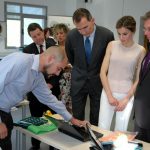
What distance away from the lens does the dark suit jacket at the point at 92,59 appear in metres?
2.54

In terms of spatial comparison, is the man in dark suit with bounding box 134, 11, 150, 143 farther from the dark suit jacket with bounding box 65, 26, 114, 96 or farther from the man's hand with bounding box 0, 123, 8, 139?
the man's hand with bounding box 0, 123, 8, 139

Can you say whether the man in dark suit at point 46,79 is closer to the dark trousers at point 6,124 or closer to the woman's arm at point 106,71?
the woman's arm at point 106,71

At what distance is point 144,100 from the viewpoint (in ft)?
6.51

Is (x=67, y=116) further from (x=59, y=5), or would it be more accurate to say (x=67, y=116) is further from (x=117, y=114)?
(x=59, y=5)

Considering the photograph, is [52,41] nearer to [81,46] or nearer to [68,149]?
[81,46]

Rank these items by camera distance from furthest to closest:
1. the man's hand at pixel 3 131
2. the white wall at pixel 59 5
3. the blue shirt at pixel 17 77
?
1. the white wall at pixel 59 5
2. the man's hand at pixel 3 131
3. the blue shirt at pixel 17 77

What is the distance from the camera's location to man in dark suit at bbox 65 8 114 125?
2539mm

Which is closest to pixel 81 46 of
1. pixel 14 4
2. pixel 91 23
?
pixel 91 23

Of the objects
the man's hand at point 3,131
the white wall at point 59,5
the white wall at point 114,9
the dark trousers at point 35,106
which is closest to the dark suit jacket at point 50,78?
the dark trousers at point 35,106

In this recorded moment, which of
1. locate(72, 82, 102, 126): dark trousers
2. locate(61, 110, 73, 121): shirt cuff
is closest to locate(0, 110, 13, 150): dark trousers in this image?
locate(61, 110, 73, 121): shirt cuff

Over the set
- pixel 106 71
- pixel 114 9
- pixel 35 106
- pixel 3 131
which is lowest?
pixel 35 106

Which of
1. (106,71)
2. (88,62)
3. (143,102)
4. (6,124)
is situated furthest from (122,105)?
(6,124)

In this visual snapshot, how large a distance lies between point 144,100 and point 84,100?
80 cm

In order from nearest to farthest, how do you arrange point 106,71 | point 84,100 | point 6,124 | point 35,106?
point 6,124
point 106,71
point 84,100
point 35,106
